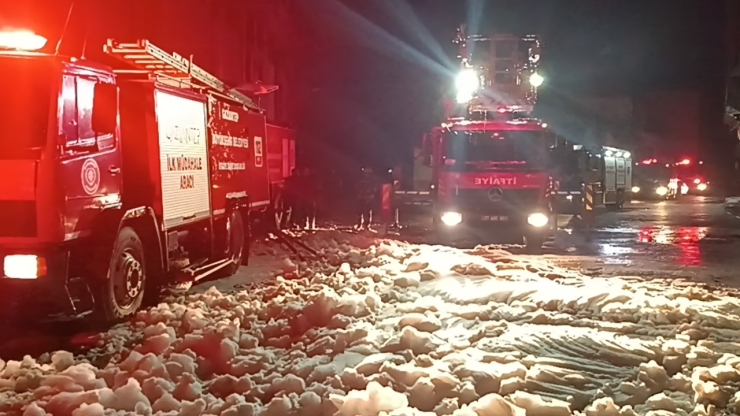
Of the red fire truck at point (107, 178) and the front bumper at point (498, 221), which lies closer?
the red fire truck at point (107, 178)

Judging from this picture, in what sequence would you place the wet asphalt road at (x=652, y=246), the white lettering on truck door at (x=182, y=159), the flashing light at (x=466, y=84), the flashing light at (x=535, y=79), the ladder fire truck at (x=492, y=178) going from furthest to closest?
the flashing light at (x=535, y=79) < the flashing light at (x=466, y=84) < the ladder fire truck at (x=492, y=178) < the wet asphalt road at (x=652, y=246) < the white lettering on truck door at (x=182, y=159)

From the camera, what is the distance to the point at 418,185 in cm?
3922

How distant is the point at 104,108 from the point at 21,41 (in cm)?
99

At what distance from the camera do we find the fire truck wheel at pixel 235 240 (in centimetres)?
1204

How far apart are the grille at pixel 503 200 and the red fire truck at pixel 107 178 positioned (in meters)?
6.25

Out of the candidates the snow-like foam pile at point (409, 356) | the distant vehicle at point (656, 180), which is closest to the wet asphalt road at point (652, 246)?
the snow-like foam pile at point (409, 356)

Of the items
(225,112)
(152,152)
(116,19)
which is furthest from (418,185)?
(152,152)

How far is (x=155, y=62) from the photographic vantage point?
28.9ft

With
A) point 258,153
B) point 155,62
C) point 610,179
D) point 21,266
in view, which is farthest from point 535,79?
point 21,266

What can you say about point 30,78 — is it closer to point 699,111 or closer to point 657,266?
point 657,266

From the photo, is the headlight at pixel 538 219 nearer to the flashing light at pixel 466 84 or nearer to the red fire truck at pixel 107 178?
the flashing light at pixel 466 84

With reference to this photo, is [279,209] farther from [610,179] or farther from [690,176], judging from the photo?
[690,176]

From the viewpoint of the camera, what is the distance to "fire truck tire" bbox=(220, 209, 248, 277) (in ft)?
39.5

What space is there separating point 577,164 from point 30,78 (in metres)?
15.3
